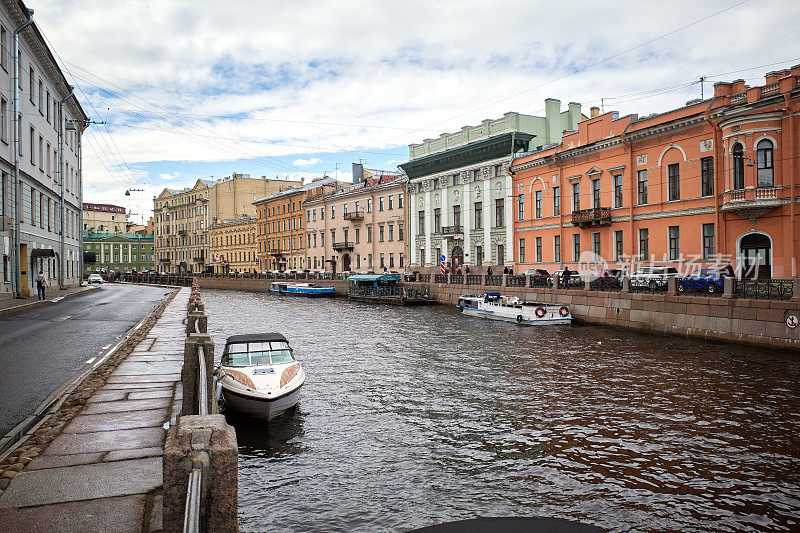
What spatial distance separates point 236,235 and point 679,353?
273 feet

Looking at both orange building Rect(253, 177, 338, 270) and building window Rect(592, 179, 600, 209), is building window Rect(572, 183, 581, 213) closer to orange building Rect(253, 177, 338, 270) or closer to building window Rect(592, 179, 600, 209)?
building window Rect(592, 179, 600, 209)

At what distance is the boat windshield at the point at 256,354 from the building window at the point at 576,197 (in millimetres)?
29188

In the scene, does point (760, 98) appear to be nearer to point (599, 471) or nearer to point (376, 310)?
point (599, 471)

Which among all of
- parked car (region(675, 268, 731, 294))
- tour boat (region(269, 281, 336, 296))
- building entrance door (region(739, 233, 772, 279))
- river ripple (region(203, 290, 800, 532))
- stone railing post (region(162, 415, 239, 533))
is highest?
building entrance door (region(739, 233, 772, 279))

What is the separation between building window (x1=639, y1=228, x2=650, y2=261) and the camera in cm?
3216

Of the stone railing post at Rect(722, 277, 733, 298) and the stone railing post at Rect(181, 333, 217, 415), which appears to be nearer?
the stone railing post at Rect(181, 333, 217, 415)

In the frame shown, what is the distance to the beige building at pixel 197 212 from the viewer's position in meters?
99.1

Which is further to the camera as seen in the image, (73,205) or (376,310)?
(73,205)

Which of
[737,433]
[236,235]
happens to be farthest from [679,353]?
[236,235]

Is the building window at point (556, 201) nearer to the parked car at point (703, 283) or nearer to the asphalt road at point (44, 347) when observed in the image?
the parked car at point (703, 283)

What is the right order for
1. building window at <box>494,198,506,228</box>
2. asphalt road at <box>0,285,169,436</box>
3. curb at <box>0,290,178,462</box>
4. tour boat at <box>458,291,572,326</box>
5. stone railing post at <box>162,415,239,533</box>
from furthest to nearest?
building window at <box>494,198,506,228</box>
tour boat at <box>458,291,572,326</box>
asphalt road at <box>0,285,169,436</box>
curb at <box>0,290,178,462</box>
stone railing post at <box>162,415,239,533</box>

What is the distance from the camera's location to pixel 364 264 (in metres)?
63.6

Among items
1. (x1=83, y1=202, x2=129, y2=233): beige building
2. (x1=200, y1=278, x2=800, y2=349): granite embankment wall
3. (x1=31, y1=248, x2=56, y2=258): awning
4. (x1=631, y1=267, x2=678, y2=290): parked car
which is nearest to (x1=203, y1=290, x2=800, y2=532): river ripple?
(x1=200, y1=278, x2=800, y2=349): granite embankment wall

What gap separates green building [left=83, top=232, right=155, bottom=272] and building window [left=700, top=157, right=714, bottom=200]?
116546 mm
